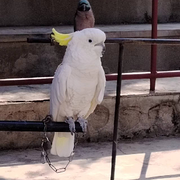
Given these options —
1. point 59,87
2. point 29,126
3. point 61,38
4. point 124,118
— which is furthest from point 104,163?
point 29,126

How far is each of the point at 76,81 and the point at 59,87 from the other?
9 centimetres

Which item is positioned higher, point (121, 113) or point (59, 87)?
point (59, 87)

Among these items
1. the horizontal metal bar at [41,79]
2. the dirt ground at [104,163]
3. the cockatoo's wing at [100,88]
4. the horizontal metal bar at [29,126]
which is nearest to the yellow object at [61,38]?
the cockatoo's wing at [100,88]

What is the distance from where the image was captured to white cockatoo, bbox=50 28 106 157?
2.03 m

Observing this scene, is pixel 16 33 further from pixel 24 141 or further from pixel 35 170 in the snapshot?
pixel 35 170

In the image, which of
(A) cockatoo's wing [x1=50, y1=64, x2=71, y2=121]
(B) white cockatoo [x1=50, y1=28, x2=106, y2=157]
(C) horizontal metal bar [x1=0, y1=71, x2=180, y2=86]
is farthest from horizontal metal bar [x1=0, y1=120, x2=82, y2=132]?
(C) horizontal metal bar [x1=0, y1=71, x2=180, y2=86]

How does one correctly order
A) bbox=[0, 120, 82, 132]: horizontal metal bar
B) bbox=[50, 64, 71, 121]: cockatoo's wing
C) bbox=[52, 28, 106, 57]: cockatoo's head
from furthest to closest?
1. bbox=[50, 64, 71, 121]: cockatoo's wing
2. bbox=[52, 28, 106, 57]: cockatoo's head
3. bbox=[0, 120, 82, 132]: horizontal metal bar

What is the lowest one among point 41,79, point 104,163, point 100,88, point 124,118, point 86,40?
point 104,163

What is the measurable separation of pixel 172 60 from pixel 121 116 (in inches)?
86.0

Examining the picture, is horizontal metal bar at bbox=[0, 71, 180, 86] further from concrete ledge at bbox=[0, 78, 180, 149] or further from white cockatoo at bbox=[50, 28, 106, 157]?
white cockatoo at bbox=[50, 28, 106, 157]

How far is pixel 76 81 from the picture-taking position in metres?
2.16

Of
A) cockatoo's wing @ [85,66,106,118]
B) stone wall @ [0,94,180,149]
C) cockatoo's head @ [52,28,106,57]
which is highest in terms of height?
cockatoo's head @ [52,28,106,57]

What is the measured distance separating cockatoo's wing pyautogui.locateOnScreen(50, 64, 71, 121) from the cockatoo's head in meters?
0.13

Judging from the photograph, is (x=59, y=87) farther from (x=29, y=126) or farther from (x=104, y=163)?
(x=104, y=163)
